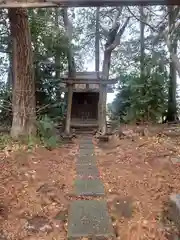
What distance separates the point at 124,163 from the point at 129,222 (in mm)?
2434

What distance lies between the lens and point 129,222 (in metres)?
3.54

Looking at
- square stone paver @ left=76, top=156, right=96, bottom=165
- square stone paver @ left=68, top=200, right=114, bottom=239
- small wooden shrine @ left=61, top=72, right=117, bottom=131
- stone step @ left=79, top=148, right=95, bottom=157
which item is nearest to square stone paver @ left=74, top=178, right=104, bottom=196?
square stone paver @ left=68, top=200, right=114, bottom=239

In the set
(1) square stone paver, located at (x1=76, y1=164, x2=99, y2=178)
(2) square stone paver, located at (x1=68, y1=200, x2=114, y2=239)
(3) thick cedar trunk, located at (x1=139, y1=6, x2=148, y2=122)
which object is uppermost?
(3) thick cedar trunk, located at (x1=139, y1=6, x2=148, y2=122)

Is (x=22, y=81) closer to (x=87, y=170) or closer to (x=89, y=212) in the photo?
(x=87, y=170)

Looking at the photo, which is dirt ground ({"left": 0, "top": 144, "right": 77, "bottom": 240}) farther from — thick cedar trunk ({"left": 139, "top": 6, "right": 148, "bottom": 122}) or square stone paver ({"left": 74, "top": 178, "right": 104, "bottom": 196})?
thick cedar trunk ({"left": 139, "top": 6, "right": 148, "bottom": 122})

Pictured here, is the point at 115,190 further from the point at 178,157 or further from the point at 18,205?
the point at 178,157

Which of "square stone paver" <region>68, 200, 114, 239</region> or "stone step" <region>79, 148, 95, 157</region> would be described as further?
"stone step" <region>79, 148, 95, 157</region>

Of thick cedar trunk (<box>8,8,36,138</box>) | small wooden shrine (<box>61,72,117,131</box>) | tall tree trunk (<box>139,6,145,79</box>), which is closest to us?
thick cedar trunk (<box>8,8,36,138</box>)

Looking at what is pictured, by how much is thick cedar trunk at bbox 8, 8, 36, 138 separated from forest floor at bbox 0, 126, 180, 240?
1.03 metres

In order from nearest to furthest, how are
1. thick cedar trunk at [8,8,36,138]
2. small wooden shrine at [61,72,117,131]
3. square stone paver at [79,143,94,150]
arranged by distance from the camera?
thick cedar trunk at [8,8,36,138]
square stone paver at [79,143,94,150]
small wooden shrine at [61,72,117,131]

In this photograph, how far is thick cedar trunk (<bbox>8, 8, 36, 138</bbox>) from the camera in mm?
7621

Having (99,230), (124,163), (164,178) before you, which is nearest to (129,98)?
(124,163)

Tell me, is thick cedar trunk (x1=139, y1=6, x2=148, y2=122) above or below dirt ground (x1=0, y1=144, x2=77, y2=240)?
above

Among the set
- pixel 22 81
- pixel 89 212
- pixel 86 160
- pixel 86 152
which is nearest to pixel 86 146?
pixel 86 152
